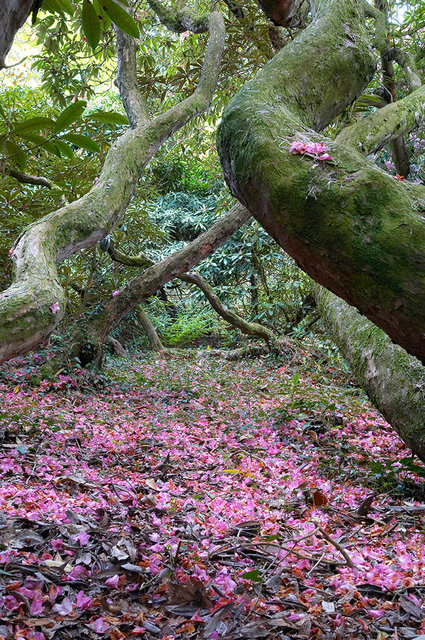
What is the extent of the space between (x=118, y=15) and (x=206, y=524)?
172cm

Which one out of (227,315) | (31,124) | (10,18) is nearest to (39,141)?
(31,124)

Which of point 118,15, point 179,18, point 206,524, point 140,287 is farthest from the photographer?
point 140,287

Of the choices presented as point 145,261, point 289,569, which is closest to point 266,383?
point 145,261

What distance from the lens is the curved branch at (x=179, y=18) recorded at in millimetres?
4773

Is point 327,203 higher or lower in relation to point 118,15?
lower

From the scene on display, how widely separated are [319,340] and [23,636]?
6620 millimetres

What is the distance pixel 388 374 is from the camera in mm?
2402

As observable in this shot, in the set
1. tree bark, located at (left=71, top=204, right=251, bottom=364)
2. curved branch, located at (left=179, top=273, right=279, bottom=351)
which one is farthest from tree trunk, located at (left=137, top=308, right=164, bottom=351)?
tree bark, located at (left=71, top=204, right=251, bottom=364)

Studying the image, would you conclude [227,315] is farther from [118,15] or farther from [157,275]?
[118,15]

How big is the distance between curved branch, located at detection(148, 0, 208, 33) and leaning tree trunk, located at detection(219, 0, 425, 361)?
3.71 m

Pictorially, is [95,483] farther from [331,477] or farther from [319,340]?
[319,340]

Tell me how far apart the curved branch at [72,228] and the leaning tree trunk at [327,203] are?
849 mm

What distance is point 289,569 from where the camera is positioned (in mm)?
1634

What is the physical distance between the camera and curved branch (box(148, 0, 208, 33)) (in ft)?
15.7
